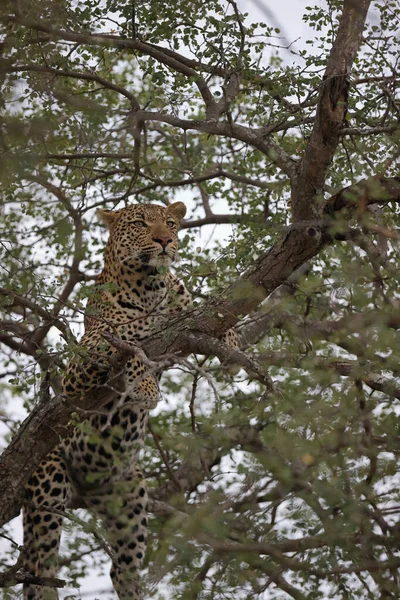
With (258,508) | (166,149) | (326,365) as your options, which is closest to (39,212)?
(166,149)

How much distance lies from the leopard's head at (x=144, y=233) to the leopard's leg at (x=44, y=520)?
1923 mm

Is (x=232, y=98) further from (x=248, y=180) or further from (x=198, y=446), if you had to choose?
(x=198, y=446)

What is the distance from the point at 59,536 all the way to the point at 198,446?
3.94m

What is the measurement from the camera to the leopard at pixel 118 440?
941 centimetres

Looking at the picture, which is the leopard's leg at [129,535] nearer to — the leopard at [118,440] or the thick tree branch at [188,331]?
the leopard at [118,440]

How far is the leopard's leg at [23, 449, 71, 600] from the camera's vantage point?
31.0 feet

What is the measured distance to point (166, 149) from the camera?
13.2m

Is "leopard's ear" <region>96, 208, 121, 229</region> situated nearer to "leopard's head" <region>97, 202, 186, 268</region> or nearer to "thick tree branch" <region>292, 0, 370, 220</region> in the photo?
"leopard's head" <region>97, 202, 186, 268</region>

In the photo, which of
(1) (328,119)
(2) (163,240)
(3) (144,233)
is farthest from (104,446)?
(1) (328,119)

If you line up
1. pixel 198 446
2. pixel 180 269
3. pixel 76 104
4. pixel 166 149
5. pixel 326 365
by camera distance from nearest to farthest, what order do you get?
pixel 198 446 → pixel 76 104 → pixel 326 365 → pixel 180 269 → pixel 166 149

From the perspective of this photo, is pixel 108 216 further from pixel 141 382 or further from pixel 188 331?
pixel 188 331

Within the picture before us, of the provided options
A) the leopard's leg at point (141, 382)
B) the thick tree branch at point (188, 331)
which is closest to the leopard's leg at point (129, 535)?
the leopard's leg at point (141, 382)

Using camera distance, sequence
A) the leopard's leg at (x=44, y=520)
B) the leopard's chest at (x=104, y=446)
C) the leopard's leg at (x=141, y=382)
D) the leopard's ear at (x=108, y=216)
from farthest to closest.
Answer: the leopard's ear at (x=108, y=216)
the leopard's chest at (x=104, y=446)
the leopard's leg at (x=44, y=520)
the leopard's leg at (x=141, y=382)

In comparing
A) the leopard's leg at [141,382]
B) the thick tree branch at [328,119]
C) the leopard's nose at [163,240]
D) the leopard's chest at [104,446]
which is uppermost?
the leopard's nose at [163,240]
